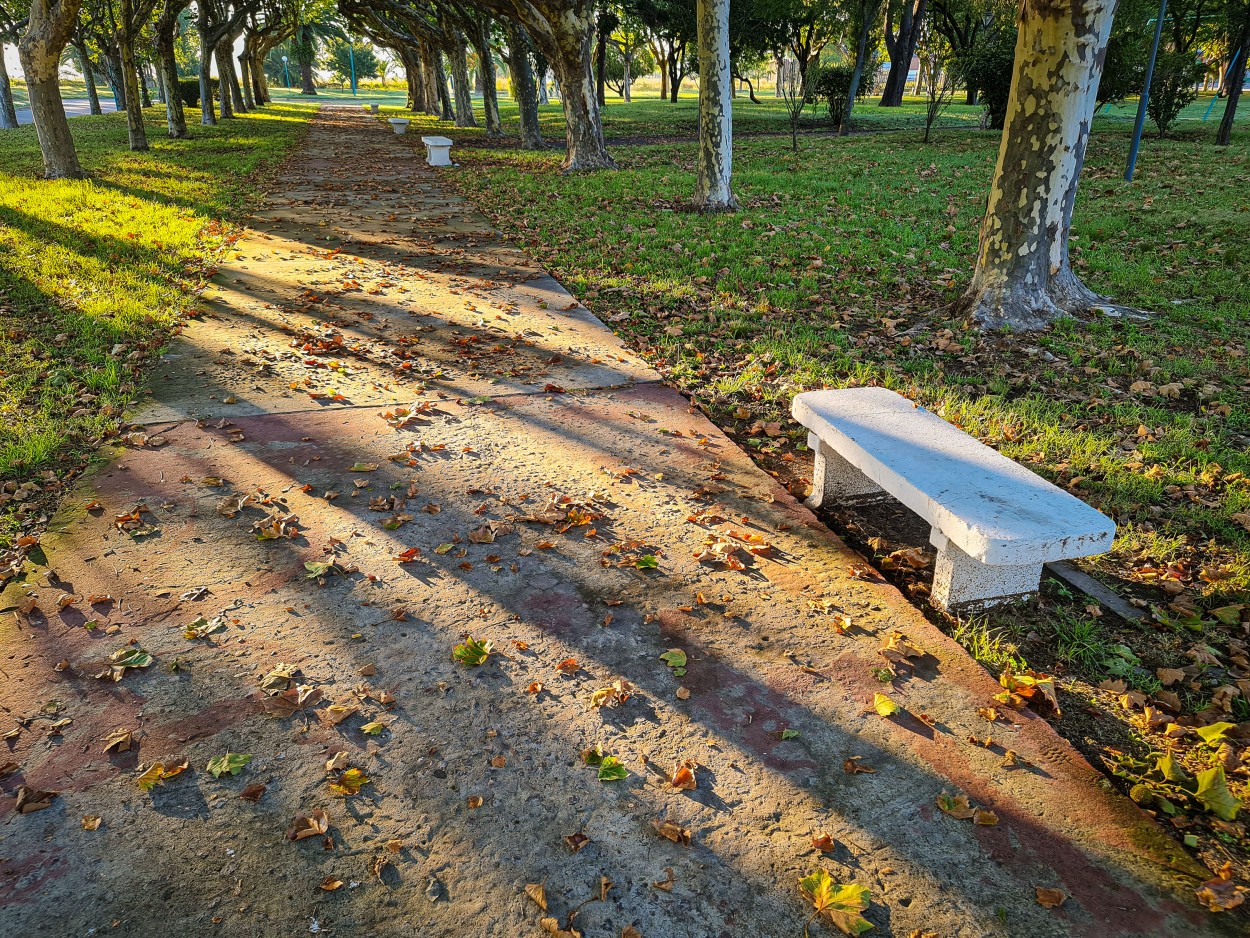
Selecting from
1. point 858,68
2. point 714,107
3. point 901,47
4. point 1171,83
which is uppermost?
point 901,47

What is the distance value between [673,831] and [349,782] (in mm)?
967

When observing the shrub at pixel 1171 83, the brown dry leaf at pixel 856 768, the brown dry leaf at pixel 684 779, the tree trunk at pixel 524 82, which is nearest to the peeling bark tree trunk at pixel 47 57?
the tree trunk at pixel 524 82

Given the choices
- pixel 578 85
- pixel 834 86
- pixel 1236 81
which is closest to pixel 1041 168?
pixel 578 85

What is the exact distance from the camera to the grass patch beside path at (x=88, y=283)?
14.8 feet

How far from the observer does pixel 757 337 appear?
6188 mm

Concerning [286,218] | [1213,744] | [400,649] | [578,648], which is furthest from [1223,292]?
[286,218]

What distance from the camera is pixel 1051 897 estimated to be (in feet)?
6.60

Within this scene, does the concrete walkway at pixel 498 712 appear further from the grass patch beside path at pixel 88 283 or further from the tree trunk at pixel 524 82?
the tree trunk at pixel 524 82

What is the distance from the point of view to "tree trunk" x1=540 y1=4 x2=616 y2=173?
1416 centimetres

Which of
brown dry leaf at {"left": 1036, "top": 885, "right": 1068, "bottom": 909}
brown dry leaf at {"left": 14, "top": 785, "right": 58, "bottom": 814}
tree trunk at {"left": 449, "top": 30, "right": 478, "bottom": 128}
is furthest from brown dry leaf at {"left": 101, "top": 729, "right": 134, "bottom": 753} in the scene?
tree trunk at {"left": 449, "top": 30, "right": 478, "bottom": 128}

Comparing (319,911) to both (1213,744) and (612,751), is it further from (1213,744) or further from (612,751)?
(1213,744)

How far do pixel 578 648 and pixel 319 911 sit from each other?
1.21m

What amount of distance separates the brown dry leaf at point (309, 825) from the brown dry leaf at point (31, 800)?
723 mm

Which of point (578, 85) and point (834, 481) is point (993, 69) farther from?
point (834, 481)
